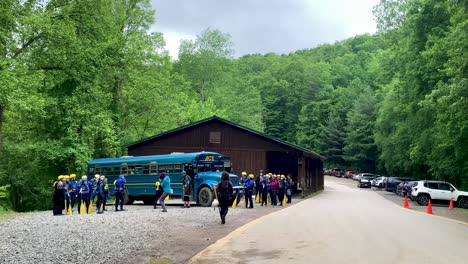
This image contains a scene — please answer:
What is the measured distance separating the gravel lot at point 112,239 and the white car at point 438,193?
1816cm

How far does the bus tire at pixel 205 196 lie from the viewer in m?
24.7

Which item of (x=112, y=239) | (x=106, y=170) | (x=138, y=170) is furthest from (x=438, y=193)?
(x=112, y=239)

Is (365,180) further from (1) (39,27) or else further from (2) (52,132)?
(1) (39,27)

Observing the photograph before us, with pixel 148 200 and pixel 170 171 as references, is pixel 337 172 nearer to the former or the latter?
pixel 148 200

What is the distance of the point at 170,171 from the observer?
26.3m

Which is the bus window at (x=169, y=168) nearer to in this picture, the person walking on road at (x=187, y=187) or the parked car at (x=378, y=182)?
the person walking on road at (x=187, y=187)

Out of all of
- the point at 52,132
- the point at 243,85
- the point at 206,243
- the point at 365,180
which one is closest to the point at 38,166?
the point at 52,132

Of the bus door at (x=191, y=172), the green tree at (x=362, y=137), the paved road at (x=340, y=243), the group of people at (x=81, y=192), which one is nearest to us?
the paved road at (x=340, y=243)

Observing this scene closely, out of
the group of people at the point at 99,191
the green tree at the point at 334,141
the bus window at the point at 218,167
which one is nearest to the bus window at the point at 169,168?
the group of people at the point at 99,191

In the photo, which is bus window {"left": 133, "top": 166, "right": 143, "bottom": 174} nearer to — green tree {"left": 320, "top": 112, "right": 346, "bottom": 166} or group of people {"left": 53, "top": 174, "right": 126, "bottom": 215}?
group of people {"left": 53, "top": 174, "right": 126, "bottom": 215}

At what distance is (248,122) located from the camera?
260 ft

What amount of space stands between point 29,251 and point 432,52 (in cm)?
3111

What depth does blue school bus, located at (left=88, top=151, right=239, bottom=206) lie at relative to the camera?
82.6ft

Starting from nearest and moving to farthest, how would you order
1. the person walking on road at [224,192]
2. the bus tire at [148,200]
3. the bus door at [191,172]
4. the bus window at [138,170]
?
the person walking on road at [224,192] → the bus door at [191,172] → the bus window at [138,170] → the bus tire at [148,200]
